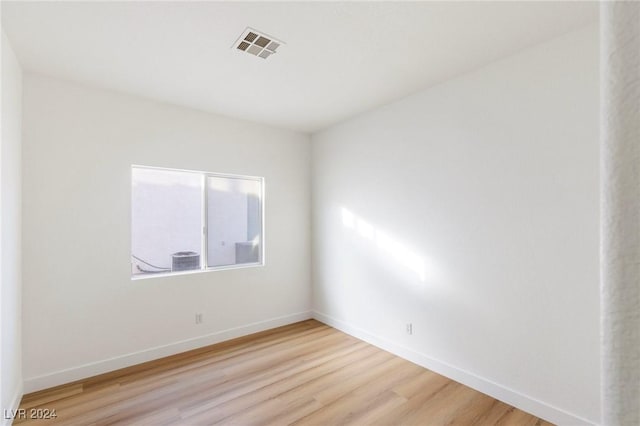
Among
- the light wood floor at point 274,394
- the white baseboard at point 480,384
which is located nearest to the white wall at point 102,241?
the light wood floor at point 274,394

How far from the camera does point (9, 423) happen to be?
2207mm

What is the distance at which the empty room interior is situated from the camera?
85.0 inches

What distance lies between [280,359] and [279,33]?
3.00 metres

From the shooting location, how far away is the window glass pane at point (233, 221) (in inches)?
151

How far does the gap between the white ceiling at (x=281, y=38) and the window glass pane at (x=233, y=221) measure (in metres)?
1.19

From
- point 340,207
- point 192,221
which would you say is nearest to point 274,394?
point 192,221

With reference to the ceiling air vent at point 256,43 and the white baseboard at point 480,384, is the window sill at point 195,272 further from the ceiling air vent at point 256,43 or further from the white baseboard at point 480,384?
the ceiling air vent at point 256,43

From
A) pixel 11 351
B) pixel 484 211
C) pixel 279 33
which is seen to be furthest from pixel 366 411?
pixel 279 33

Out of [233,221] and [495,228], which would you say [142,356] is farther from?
[495,228]

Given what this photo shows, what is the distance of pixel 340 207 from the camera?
4137 mm

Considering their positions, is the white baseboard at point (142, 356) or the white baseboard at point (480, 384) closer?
the white baseboard at point (480, 384)

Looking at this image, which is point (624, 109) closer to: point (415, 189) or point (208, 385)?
point (415, 189)

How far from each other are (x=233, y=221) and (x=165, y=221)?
2.68ft

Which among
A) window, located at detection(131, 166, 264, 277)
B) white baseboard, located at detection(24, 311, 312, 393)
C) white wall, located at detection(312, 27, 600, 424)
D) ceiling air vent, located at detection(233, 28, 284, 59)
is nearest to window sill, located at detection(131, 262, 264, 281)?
window, located at detection(131, 166, 264, 277)
